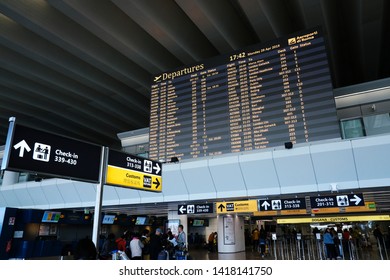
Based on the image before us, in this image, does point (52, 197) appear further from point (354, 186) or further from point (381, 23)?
point (381, 23)

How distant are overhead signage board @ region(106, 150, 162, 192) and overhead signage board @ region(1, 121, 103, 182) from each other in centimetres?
40

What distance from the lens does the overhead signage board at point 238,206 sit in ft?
42.1

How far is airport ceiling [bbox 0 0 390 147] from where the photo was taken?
34.8 feet

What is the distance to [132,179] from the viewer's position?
591 centimetres

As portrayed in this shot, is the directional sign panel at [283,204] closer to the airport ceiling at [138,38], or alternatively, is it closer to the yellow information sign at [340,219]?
the airport ceiling at [138,38]

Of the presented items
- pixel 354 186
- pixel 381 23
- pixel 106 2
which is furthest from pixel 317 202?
pixel 106 2

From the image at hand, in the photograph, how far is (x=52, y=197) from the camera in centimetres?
1861

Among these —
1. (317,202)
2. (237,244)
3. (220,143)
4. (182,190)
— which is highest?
(220,143)

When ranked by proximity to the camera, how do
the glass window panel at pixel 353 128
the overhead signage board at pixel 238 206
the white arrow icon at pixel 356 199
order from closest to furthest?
the white arrow icon at pixel 356 199
the glass window panel at pixel 353 128
the overhead signage board at pixel 238 206

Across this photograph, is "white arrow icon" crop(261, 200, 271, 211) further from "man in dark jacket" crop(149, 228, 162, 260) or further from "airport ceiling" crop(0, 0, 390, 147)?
"airport ceiling" crop(0, 0, 390, 147)

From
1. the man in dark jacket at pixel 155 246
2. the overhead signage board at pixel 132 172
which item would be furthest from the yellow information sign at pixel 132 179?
the man in dark jacket at pixel 155 246

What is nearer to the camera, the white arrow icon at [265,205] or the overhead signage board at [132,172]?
the overhead signage board at [132,172]

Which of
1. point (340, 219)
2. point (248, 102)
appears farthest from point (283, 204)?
point (340, 219)

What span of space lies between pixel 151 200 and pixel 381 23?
12.6 metres
